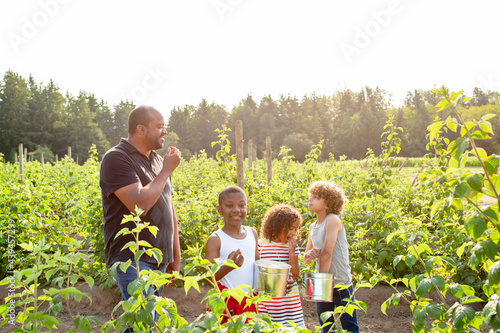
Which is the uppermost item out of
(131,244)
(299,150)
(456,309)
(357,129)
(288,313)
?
(357,129)

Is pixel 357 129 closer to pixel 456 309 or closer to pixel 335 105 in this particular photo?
pixel 335 105

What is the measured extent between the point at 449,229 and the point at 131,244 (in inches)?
152

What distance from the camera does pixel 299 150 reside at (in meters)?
45.1

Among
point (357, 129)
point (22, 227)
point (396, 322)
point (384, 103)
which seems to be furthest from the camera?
point (384, 103)

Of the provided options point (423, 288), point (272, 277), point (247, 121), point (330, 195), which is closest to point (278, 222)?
point (330, 195)

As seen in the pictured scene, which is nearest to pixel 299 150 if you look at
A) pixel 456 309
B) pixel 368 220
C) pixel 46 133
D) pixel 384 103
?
pixel 384 103

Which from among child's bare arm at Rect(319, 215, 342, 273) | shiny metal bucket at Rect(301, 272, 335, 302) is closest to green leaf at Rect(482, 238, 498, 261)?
shiny metal bucket at Rect(301, 272, 335, 302)

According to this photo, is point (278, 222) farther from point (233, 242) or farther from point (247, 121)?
point (247, 121)

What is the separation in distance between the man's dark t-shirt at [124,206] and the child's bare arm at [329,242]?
36.7 inches

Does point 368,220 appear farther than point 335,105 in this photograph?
No

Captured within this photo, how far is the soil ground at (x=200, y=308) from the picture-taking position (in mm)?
3604

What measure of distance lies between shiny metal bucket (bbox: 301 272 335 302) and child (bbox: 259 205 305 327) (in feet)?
0.69

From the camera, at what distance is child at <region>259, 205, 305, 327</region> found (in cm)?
237

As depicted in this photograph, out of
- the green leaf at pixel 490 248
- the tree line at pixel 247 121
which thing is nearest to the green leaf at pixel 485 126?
the green leaf at pixel 490 248
